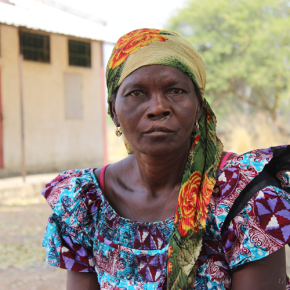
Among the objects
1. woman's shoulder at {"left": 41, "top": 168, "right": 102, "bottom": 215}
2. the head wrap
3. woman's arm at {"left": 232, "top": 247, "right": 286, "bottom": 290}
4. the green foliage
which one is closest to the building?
woman's shoulder at {"left": 41, "top": 168, "right": 102, "bottom": 215}

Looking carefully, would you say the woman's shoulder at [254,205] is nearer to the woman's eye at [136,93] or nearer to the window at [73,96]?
the woman's eye at [136,93]

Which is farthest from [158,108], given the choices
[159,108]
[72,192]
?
[72,192]

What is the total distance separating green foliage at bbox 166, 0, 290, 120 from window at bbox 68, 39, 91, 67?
821 cm

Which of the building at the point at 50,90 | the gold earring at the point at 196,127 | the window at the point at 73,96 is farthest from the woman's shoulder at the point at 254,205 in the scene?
the window at the point at 73,96

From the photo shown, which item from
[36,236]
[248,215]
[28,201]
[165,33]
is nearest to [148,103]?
[165,33]

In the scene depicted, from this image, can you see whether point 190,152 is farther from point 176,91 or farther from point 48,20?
point 48,20

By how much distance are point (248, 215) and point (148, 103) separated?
582 millimetres

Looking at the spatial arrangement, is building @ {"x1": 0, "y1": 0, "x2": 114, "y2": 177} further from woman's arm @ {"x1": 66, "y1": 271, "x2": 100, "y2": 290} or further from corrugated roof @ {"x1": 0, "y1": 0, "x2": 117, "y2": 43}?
woman's arm @ {"x1": 66, "y1": 271, "x2": 100, "y2": 290}

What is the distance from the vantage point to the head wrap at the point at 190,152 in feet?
4.97

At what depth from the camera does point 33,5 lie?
8945 mm

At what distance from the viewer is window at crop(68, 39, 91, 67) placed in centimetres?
1062

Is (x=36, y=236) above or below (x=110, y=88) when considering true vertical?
below

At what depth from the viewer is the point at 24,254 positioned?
4945mm

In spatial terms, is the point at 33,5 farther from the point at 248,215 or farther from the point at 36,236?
the point at 248,215
